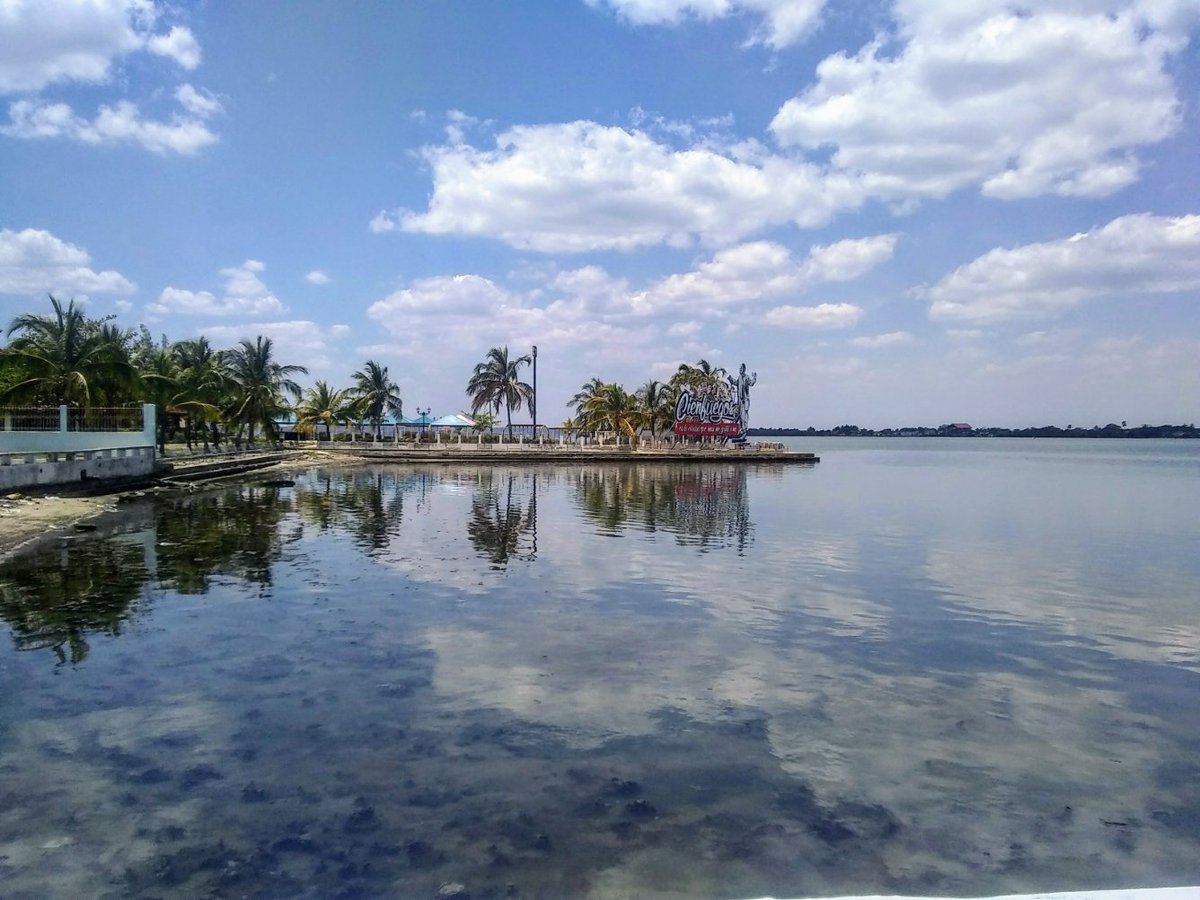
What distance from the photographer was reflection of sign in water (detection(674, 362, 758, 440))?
85125 mm

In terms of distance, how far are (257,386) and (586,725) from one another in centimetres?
6203

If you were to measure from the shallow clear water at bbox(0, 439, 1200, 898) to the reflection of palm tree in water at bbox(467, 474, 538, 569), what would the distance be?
732 millimetres

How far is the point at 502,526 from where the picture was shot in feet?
88.4

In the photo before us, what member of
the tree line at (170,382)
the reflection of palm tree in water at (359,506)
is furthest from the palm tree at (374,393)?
the reflection of palm tree in water at (359,506)

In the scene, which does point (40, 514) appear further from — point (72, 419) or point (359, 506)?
point (359, 506)

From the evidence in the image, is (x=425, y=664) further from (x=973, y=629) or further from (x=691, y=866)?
(x=973, y=629)

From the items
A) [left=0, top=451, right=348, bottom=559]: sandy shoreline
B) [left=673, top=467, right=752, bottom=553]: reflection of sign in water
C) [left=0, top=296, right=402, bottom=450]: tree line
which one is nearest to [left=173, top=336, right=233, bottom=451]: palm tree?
[left=0, top=296, right=402, bottom=450]: tree line

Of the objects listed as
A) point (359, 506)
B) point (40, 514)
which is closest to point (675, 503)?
point (359, 506)

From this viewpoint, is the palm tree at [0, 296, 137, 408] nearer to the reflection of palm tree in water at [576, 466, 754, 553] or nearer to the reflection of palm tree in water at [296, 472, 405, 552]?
the reflection of palm tree in water at [296, 472, 405, 552]

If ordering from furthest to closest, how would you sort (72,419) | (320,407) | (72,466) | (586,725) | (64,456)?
(320,407) < (72,419) < (64,456) < (72,466) < (586,725)

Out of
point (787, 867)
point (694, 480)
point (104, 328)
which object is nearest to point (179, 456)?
point (104, 328)

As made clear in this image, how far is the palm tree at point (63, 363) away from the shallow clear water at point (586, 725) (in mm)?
20900

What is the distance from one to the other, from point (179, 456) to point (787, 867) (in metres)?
51.4

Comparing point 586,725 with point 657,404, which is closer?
point 586,725
